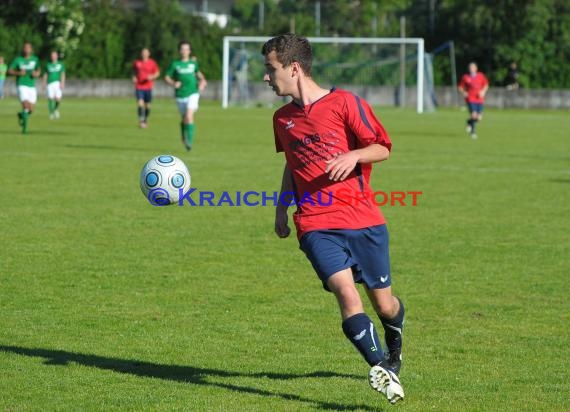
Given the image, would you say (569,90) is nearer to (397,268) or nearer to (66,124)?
(66,124)

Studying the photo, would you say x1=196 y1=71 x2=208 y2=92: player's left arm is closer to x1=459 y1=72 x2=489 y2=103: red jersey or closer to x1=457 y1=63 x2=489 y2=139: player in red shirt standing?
x1=457 y1=63 x2=489 y2=139: player in red shirt standing

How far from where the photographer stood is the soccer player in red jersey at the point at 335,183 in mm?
5836

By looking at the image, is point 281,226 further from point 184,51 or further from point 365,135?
point 184,51

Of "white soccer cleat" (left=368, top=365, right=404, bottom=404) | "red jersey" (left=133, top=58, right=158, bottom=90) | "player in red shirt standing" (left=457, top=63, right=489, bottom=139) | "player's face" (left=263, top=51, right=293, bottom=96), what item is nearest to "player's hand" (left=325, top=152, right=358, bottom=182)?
"player's face" (left=263, top=51, right=293, bottom=96)

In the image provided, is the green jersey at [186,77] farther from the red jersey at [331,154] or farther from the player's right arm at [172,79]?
the red jersey at [331,154]

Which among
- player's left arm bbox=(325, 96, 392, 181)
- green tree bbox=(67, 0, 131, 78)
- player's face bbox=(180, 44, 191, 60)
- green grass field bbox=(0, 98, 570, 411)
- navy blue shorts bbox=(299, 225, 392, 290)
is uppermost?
green tree bbox=(67, 0, 131, 78)

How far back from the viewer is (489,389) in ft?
20.9

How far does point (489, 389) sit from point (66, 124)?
28608mm

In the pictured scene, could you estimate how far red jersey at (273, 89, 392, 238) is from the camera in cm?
597

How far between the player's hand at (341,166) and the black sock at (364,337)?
0.70 metres

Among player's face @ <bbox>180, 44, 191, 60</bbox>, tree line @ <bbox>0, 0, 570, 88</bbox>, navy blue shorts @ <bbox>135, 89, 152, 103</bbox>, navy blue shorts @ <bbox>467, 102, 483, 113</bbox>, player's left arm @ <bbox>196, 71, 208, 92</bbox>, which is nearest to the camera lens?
player's left arm @ <bbox>196, 71, 208, 92</bbox>

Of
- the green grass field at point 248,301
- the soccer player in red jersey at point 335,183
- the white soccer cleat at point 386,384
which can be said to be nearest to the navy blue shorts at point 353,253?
the soccer player in red jersey at point 335,183

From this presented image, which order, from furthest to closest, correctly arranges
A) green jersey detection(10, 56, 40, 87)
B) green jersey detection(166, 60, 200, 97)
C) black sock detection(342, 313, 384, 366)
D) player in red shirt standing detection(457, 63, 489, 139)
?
player in red shirt standing detection(457, 63, 489, 139), green jersey detection(10, 56, 40, 87), green jersey detection(166, 60, 200, 97), black sock detection(342, 313, 384, 366)

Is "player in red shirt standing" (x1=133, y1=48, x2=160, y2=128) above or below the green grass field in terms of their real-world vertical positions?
above
